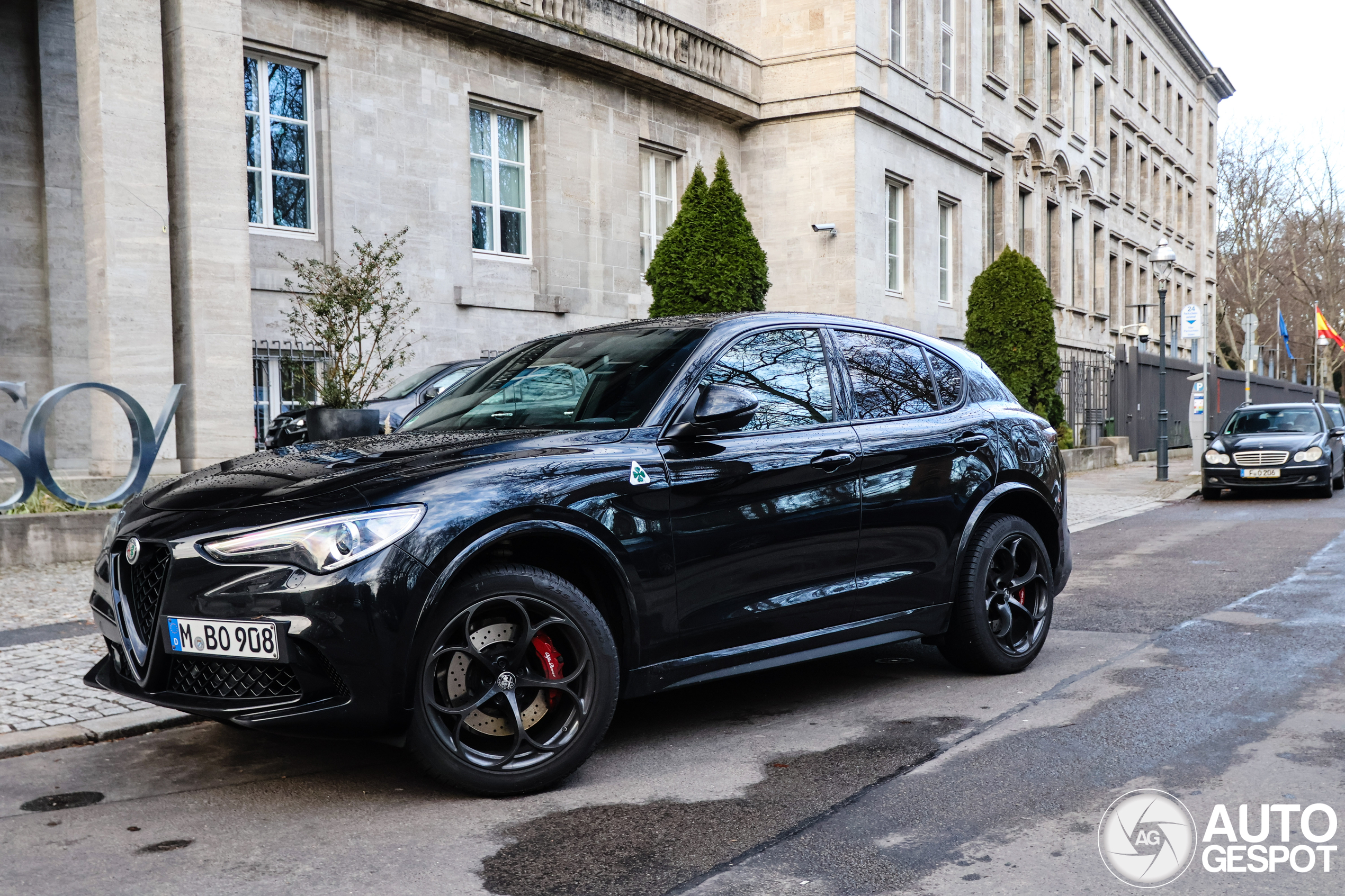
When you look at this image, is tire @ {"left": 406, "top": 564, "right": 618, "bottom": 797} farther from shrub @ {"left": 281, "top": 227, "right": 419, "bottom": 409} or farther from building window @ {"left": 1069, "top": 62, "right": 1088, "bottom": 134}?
building window @ {"left": 1069, "top": 62, "right": 1088, "bottom": 134}

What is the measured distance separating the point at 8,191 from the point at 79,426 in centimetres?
275

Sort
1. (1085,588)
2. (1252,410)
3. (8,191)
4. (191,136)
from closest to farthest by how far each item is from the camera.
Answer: (1085,588), (191,136), (8,191), (1252,410)

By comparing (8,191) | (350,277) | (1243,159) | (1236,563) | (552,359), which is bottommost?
(1236,563)

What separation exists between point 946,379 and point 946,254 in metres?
24.0

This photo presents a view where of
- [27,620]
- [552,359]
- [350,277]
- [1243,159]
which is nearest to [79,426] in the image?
[350,277]

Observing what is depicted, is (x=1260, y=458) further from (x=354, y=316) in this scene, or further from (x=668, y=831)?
(x=668, y=831)

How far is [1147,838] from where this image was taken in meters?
3.87

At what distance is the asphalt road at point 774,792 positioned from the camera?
142 inches

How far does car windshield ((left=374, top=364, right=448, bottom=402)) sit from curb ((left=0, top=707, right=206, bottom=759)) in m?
7.05

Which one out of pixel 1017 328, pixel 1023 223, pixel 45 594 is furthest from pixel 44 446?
pixel 1023 223

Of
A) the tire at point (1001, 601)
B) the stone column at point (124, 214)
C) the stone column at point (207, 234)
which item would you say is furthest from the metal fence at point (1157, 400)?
the tire at point (1001, 601)

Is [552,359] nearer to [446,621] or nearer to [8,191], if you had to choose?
[446,621]

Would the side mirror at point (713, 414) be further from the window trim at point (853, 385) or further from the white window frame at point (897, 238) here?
the white window frame at point (897, 238)

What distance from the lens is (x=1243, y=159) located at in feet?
226
